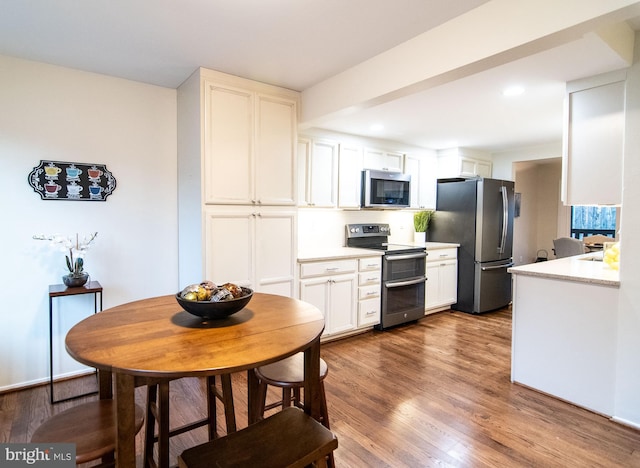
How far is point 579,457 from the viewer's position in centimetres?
186

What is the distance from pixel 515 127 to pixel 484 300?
218 centimetres

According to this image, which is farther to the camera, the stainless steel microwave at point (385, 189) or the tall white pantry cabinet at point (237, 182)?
the stainless steel microwave at point (385, 189)

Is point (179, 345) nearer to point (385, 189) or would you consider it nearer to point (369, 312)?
point (369, 312)

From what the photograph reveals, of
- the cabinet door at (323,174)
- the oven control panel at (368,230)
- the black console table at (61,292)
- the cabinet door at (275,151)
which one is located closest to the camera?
the black console table at (61,292)

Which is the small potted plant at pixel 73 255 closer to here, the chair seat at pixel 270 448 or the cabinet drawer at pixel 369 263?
the chair seat at pixel 270 448

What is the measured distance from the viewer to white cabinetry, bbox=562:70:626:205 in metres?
2.29

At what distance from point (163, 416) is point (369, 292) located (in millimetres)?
2612

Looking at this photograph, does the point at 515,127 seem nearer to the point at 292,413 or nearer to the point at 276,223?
the point at 276,223

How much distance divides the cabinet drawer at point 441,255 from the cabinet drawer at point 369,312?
106 centimetres

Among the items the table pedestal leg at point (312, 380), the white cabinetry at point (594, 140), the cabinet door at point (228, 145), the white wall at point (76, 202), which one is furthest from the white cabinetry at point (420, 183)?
the table pedestal leg at point (312, 380)

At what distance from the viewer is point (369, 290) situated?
3775mm

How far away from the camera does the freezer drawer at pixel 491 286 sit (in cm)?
458

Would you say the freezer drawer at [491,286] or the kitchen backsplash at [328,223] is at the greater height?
the kitchen backsplash at [328,223]

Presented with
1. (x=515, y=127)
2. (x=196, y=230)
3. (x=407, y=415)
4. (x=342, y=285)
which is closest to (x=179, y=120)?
(x=196, y=230)
